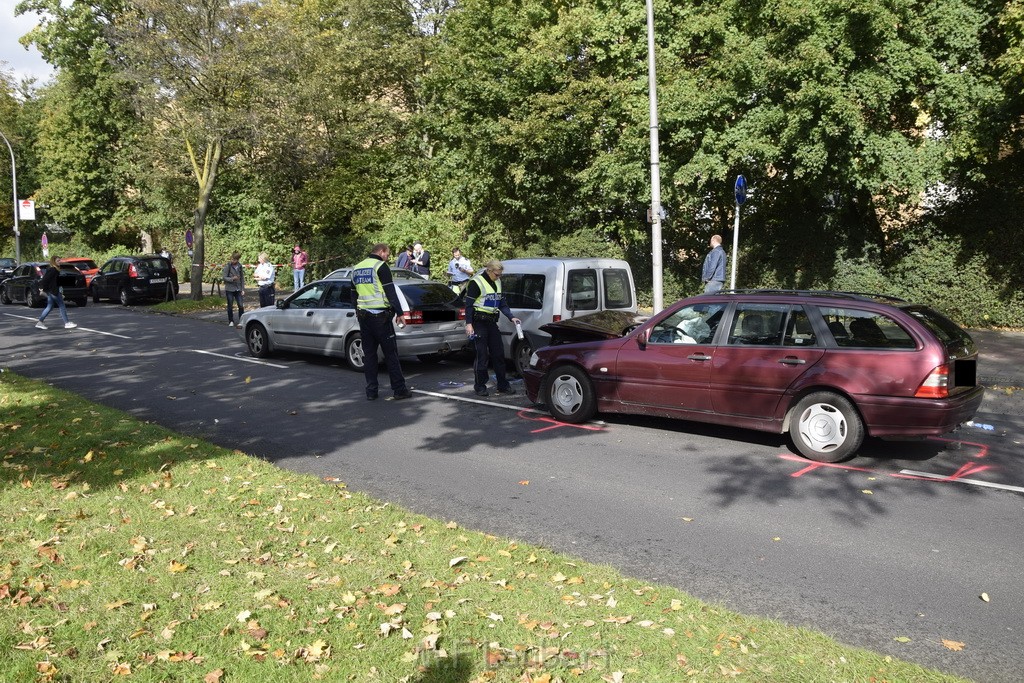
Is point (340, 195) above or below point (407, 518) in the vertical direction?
above

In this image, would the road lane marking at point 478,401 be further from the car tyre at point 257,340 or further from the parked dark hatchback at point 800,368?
the car tyre at point 257,340

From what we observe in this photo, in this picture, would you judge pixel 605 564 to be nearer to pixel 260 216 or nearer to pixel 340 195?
pixel 340 195

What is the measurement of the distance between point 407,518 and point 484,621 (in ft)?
5.90

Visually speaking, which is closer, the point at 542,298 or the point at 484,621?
the point at 484,621

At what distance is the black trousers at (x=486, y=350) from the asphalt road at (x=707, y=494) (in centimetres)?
39

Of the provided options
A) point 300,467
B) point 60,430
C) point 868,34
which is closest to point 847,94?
point 868,34

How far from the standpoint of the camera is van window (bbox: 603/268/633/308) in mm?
12711

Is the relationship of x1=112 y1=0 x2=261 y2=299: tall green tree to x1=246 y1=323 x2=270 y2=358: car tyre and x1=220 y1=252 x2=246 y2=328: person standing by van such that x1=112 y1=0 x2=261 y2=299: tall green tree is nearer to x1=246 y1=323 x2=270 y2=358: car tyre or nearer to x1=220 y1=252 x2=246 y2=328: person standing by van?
x1=220 y1=252 x2=246 y2=328: person standing by van

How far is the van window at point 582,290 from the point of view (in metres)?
12.3

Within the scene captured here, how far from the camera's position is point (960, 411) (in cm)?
743

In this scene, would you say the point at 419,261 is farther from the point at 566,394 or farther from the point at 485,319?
the point at 566,394

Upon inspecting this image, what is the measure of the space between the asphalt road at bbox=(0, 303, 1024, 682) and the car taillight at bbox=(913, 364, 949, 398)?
2.32 ft

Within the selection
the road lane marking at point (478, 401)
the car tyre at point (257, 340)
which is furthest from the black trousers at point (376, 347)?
the car tyre at point (257, 340)

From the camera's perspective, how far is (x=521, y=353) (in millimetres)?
12688
